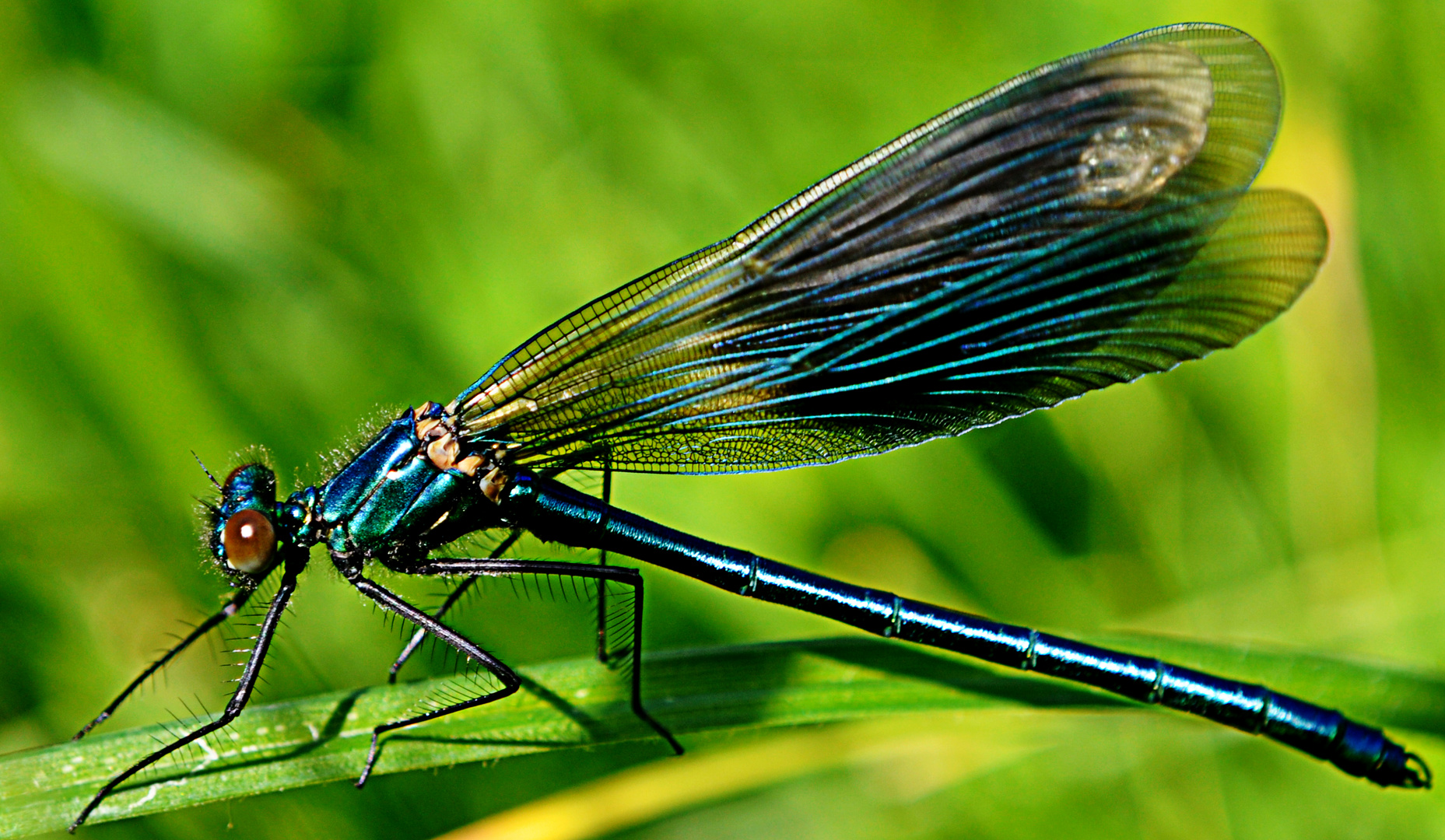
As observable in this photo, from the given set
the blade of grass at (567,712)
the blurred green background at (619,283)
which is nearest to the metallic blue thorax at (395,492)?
the blurred green background at (619,283)

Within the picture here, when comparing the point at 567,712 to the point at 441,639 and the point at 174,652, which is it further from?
the point at 174,652

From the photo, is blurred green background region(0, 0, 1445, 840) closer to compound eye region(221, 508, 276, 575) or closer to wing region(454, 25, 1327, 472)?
compound eye region(221, 508, 276, 575)

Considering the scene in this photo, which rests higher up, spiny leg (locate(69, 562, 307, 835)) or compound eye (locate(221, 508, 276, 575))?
compound eye (locate(221, 508, 276, 575))

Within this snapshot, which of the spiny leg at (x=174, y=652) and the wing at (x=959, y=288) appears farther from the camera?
the spiny leg at (x=174, y=652)

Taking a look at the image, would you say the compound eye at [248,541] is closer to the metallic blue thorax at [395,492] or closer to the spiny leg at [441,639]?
the metallic blue thorax at [395,492]

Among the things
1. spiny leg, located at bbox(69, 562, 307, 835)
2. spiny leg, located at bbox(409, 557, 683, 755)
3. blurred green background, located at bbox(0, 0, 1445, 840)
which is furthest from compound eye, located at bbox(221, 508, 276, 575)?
spiny leg, located at bbox(409, 557, 683, 755)

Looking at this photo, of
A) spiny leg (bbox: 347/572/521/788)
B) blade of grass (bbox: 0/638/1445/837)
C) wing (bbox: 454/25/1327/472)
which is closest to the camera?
blade of grass (bbox: 0/638/1445/837)

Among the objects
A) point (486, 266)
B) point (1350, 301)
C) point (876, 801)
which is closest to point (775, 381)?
point (876, 801)

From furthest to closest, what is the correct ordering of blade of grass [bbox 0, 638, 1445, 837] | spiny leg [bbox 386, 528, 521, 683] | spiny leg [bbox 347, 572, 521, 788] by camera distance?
spiny leg [bbox 386, 528, 521, 683]
spiny leg [bbox 347, 572, 521, 788]
blade of grass [bbox 0, 638, 1445, 837]
